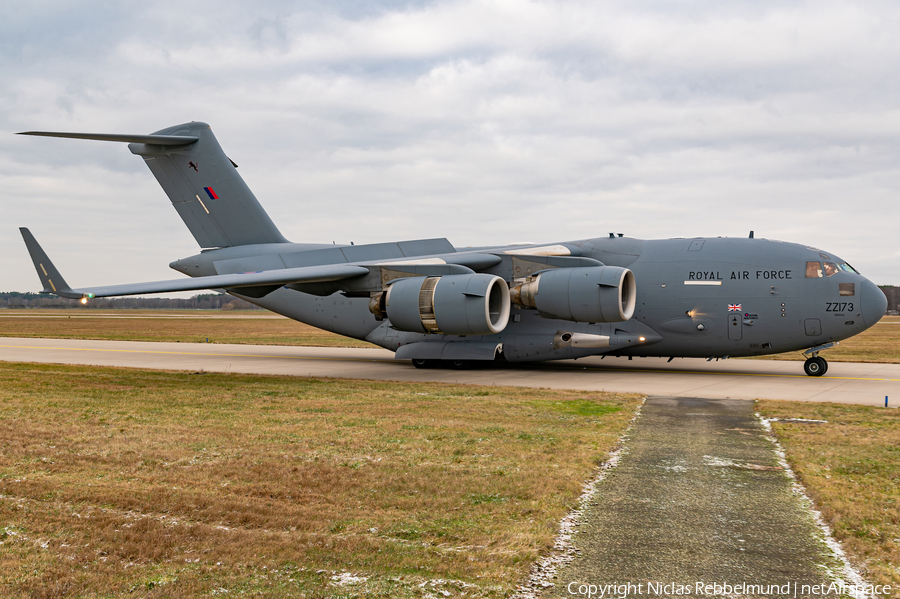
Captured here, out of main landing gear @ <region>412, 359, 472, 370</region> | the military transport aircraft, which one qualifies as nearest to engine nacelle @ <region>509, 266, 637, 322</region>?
the military transport aircraft

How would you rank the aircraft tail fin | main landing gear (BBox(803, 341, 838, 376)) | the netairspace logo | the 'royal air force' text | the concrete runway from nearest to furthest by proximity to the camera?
the netairspace logo < the concrete runway < the 'royal air force' text < main landing gear (BBox(803, 341, 838, 376)) < the aircraft tail fin

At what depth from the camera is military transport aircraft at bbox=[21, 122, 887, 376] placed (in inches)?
609

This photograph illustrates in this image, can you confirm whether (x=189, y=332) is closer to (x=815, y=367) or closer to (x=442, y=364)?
(x=442, y=364)

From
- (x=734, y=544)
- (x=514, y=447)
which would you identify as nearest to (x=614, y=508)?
(x=734, y=544)

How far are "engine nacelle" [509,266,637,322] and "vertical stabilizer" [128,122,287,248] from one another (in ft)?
30.0

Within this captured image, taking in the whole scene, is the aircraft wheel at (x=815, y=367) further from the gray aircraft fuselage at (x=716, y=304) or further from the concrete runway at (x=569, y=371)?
the gray aircraft fuselage at (x=716, y=304)

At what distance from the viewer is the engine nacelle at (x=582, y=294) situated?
15.5 meters

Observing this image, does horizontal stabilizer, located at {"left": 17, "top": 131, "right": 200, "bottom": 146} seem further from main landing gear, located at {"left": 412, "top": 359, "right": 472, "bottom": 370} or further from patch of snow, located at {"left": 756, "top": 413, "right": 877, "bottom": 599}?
patch of snow, located at {"left": 756, "top": 413, "right": 877, "bottom": 599}

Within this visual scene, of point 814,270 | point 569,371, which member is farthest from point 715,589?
point 814,270

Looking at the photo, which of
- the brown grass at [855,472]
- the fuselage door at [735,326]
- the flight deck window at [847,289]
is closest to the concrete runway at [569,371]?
the fuselage door at [735,326]

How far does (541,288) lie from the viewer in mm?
16219

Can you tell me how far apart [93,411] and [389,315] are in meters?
6.93

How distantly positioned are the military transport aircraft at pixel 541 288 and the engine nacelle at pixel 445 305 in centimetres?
3

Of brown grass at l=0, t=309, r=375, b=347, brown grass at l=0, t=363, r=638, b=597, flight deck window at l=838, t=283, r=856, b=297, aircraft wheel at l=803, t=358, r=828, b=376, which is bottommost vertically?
brown grass at l=0, t=309, r=375, b=347
